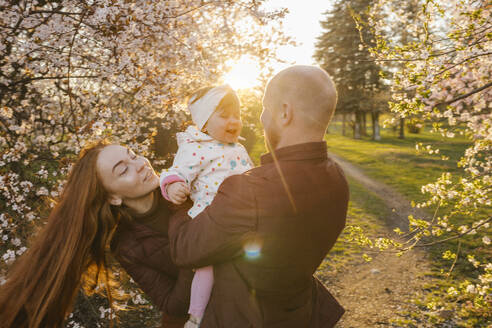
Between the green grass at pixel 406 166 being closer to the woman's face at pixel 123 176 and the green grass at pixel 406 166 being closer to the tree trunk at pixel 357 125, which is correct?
the tree trunk at pixel 357 125

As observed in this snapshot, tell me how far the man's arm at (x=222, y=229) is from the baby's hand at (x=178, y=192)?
398 millimetres

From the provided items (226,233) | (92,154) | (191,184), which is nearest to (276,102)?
(226,233)

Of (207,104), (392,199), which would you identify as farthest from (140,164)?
(392,199)

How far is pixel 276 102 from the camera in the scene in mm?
1779

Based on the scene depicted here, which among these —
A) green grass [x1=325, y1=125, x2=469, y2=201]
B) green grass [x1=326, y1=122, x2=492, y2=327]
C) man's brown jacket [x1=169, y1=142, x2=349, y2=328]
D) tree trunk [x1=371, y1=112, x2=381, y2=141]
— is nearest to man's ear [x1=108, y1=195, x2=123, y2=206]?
man's brown jacket [x1=169, y1=142, x2=349, y2=328]

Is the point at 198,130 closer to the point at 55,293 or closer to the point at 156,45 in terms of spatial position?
the point at 55,293

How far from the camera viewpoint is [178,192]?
2174mm

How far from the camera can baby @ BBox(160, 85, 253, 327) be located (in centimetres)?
223

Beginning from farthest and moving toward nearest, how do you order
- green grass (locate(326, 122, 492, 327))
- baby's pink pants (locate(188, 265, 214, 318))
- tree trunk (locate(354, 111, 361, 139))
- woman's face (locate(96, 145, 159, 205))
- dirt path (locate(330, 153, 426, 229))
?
tree trunk (locate(354, 111, 361, 139)), dirt path (locate(330, 153, 426, 229)), green grass (locate(326, 122, 492, 327)), woman's face (locate(96, 145, 159, 205)), baby's pink pants (locate(188, 265, 214, 318))

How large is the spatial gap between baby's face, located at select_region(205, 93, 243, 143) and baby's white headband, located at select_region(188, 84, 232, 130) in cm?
3

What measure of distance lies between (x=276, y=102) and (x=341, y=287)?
5.82 m

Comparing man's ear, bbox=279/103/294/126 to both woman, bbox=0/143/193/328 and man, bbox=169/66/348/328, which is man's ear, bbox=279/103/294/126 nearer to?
man, bbox=169/66/348/328

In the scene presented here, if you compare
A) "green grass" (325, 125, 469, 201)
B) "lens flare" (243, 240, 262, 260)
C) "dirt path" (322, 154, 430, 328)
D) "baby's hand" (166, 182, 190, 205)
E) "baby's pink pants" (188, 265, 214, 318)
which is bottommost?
"dirt path" (322, 154, 430, 328)

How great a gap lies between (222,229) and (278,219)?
0.29 m
